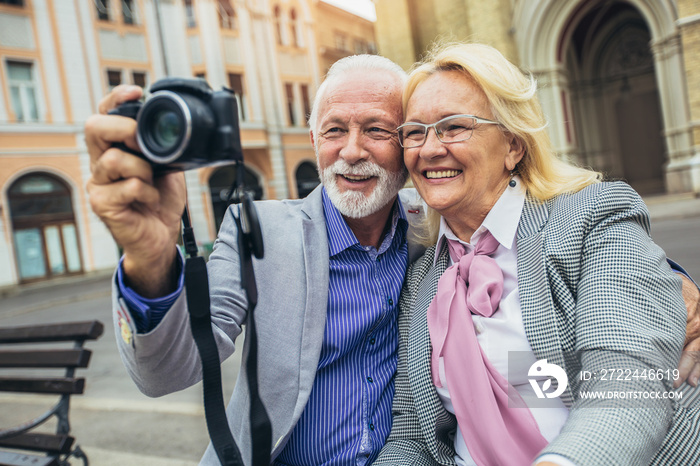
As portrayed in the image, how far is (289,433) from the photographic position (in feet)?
6.23

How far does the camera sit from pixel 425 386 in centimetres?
191

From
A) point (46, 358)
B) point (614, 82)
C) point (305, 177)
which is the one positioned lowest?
point (46, 358)

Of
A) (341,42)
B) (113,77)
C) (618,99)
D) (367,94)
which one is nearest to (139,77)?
(113,77)

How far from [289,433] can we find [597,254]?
1206 millimetres

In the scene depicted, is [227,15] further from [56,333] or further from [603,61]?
[56,333]

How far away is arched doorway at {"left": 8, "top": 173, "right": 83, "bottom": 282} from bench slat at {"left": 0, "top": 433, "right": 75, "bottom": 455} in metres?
18.0

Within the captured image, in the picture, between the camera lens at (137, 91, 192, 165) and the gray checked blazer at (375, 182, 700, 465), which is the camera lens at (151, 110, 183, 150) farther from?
the gray checked blazer at (375, 182, 700, 465)

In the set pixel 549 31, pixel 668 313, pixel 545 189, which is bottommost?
pixel 668 313

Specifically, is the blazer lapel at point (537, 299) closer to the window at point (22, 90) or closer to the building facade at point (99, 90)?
the building facade at point (99, 90)

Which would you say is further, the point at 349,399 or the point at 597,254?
the point at 349,399

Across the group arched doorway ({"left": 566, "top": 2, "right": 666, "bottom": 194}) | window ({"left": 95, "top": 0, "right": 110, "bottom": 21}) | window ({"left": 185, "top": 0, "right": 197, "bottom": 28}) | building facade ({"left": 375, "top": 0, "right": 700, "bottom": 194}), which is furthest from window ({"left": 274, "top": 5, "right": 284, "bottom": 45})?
arched doorway ({"left": 566, "top": 2, "right": 666, "bottom": 194})

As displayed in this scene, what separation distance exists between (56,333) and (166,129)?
2.29 meters

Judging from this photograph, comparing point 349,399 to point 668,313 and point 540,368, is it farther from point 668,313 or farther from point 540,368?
point 668,313

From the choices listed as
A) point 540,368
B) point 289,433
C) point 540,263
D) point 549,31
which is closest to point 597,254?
point 540,263
